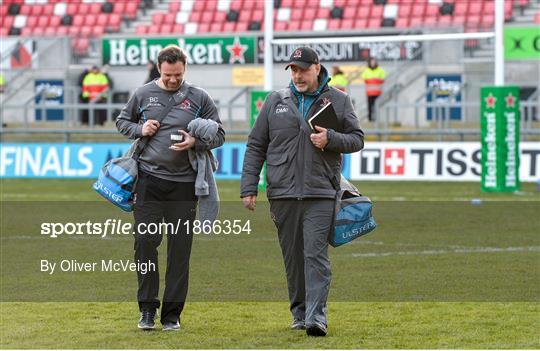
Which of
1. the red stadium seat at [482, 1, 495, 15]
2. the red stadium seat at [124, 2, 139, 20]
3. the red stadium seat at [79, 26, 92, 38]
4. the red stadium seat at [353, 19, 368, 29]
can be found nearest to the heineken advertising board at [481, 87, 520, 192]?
the red stadium seat at [482, 1, 495, 15]

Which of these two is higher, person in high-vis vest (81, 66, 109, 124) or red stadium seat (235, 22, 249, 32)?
red stadium seat (235, 22, 249, 32)

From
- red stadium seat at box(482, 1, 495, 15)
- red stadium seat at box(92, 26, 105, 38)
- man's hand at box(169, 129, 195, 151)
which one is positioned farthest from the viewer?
red stadium seat at box(92, 26, 105, 38)

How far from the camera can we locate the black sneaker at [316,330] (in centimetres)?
903

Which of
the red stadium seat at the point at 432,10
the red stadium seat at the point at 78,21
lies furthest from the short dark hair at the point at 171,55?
the red stadium seat at the point at 78,21

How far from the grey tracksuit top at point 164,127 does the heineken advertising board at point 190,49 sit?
23694 millimetres

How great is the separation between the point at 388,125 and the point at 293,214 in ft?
65.6

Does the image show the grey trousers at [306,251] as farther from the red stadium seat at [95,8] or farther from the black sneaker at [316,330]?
the red stadium seat at [95,8]

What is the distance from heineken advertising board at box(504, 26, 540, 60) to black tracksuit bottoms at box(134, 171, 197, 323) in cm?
2235

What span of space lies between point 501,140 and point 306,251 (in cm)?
1356

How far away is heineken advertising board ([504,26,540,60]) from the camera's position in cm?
3084

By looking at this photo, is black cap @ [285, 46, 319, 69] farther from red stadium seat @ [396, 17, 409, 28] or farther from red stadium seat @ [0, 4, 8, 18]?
red stadium seat @ [0, 4, 8, 18]

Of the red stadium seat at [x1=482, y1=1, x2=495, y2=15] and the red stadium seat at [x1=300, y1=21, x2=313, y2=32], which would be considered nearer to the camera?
the red stadium seat at [x1=482, y1=1, x2=495, y2=15]

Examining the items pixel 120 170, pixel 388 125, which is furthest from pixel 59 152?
pixel 120 170

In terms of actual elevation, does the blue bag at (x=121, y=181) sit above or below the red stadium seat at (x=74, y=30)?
below
